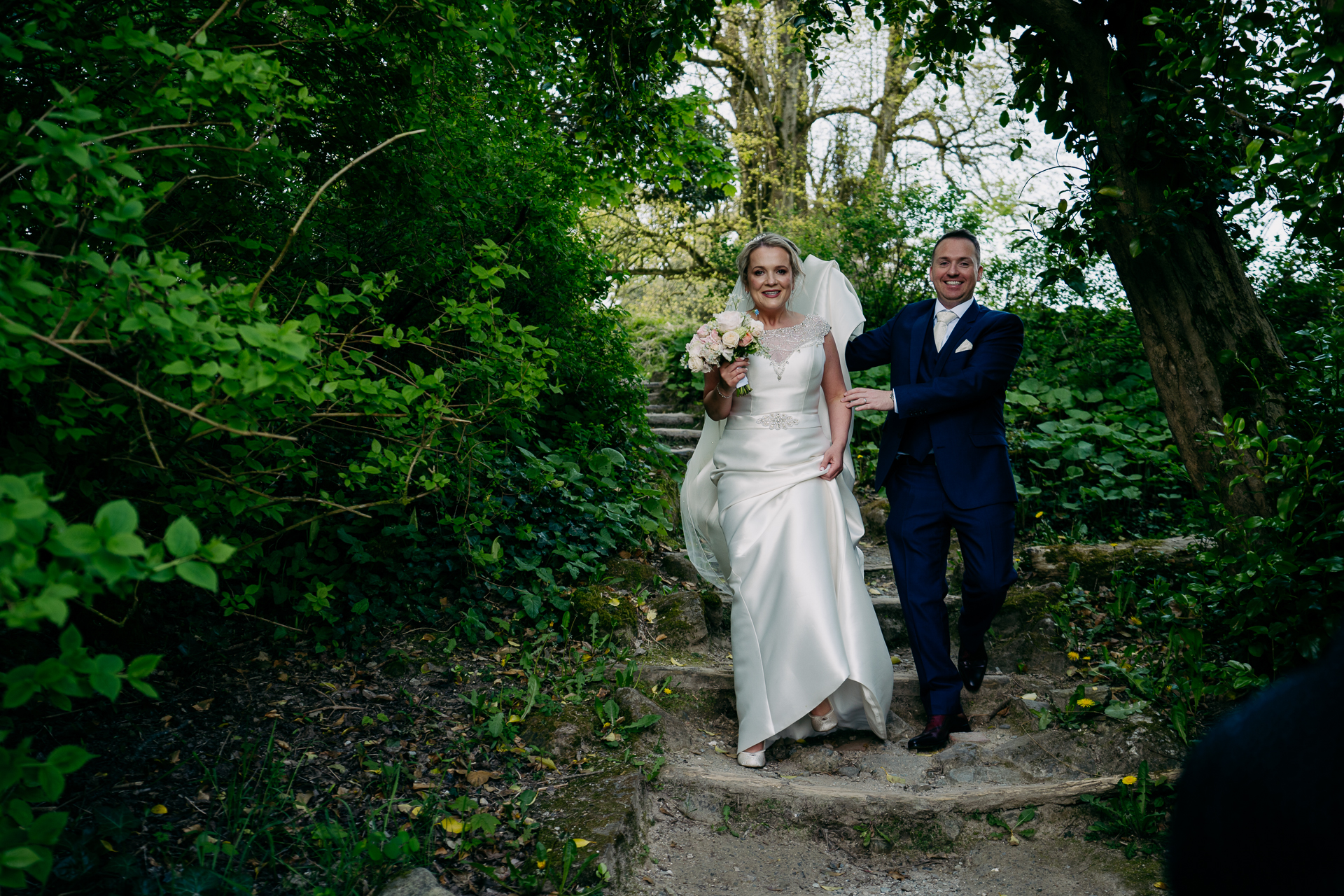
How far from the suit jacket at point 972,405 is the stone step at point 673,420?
4583 mm

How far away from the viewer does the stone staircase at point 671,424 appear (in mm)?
7922

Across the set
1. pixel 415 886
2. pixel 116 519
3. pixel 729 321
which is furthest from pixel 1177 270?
pixel 116 519

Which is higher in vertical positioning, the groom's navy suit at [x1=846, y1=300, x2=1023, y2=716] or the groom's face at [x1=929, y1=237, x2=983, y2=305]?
the groom's face at [x1=929, y1=237, x2=983, y2=305]

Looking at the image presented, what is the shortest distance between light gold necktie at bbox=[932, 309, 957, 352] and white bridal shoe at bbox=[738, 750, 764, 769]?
2.19m

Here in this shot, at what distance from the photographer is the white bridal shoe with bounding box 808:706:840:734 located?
4.10 m

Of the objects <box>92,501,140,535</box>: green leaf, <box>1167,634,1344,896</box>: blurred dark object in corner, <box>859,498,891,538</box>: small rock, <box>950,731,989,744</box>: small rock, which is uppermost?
<box>92,501,140,535</box>: green leaf

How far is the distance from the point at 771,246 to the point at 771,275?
0.15m

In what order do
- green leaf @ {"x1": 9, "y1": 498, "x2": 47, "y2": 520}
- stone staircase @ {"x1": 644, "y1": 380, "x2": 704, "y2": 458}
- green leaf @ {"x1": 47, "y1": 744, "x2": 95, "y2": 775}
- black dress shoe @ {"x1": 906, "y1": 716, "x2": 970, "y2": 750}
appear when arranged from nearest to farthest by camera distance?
green leaf @ {"x1": 9, "y1": 498, "x2": 47, "y2": 520} < green leaf @ {"x1": 47, "y1": 744, "x2": 95, "y2": 775} < black dress shoe @ {"x1": 906, "y1": 716, "x2": 970, "y2": 750} < stone staircase @ {"x1": 644, "y1": 380, "x2": 704, "y2": 458}

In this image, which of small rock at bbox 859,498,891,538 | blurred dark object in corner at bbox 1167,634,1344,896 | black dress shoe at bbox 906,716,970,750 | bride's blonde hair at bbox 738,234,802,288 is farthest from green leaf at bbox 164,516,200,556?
small rock at bbox 859,498,891,538

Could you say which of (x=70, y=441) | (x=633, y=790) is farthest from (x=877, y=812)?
(x=70, y=441)

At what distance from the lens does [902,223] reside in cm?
932

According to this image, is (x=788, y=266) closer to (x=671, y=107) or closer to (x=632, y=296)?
(x=671, y=107)

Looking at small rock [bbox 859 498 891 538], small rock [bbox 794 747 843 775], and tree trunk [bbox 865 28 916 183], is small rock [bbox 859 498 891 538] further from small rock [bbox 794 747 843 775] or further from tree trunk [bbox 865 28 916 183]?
tree trunk [bbox 865 28 916 183]

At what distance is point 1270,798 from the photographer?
2.30 ft
